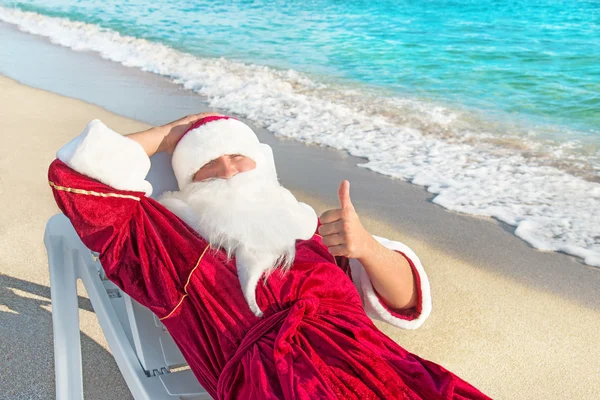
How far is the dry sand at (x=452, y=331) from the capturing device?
2.67m

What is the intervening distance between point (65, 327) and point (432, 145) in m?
4.20

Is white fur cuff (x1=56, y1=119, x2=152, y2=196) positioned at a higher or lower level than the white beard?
higher

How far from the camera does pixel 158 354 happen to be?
226cm

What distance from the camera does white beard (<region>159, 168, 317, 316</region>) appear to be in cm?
209

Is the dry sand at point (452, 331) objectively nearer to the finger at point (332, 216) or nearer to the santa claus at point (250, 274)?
the santa claus at point (250, 274)

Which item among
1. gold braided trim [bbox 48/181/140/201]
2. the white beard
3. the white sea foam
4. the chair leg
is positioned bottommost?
the white sea foam

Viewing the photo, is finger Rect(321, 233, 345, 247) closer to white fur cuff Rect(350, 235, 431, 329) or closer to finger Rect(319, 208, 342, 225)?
finger Rect(319, 208, 342, 225)

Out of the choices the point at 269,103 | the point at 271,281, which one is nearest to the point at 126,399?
the point at 271,281

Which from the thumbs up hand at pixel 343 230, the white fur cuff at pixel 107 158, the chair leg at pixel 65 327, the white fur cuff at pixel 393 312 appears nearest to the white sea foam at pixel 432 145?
the white fur cuff at pixel 393 312

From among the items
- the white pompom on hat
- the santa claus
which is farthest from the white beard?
the white pompom on hat

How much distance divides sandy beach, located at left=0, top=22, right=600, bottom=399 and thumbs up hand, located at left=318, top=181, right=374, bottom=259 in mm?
1145

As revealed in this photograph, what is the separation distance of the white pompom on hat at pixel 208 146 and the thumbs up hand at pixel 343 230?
2.06 ft

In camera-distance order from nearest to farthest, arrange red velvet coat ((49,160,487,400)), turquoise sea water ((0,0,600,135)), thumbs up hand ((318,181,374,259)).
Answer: red velvet coat ((49,160,487,400)) < thumbs up hand ((318,181,374,259)) < turquoise sea water ((0,0,600,135))

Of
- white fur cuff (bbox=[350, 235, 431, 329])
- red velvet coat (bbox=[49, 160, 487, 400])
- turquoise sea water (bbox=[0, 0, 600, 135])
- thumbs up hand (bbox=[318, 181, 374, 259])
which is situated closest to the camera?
red velvet coat (bbox=[49, 160, 487, 400])
